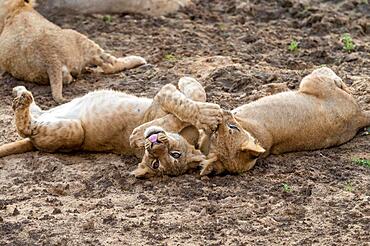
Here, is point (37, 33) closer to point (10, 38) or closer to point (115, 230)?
point (10, 38)

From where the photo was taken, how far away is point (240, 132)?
6766 mm

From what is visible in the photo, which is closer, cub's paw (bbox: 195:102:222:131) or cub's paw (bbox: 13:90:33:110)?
cub's paw (bbox: 195:102:222:131)

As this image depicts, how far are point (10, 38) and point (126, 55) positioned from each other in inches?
47.1

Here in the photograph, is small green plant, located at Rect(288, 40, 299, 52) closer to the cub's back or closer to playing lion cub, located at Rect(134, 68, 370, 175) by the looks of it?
playing lion cub, located at Rect(134, 68, 370, 175)

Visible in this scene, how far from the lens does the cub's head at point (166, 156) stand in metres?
6.61

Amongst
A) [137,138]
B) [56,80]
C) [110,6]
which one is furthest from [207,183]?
[110,6]

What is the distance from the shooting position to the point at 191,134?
22.9 feet

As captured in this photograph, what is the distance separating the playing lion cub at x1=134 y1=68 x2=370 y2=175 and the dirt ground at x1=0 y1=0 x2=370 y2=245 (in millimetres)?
94

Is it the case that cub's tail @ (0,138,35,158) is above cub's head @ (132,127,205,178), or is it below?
below

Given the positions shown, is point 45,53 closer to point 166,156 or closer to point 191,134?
point 191,134

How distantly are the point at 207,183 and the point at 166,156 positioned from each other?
32 cm

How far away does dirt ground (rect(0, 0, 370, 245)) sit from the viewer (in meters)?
5.89

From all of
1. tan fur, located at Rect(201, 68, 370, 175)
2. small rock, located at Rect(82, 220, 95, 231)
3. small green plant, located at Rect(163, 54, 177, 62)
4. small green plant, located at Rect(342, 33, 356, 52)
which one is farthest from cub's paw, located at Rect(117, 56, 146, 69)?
small rock, located at Rect(82, 220, 95, 231)

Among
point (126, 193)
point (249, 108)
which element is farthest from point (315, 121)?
point (126, 193)
